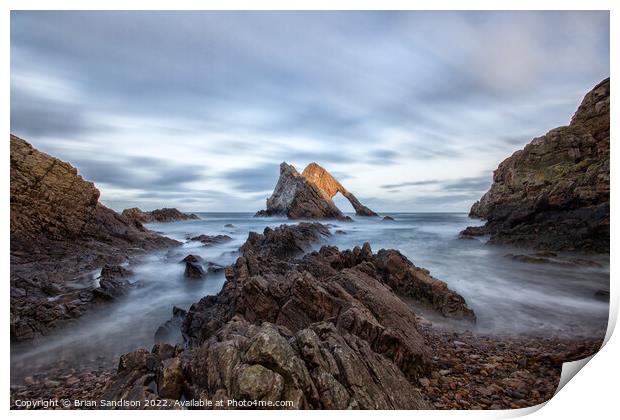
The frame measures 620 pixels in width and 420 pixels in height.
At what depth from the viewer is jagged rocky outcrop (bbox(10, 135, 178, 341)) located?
3334 millimetres

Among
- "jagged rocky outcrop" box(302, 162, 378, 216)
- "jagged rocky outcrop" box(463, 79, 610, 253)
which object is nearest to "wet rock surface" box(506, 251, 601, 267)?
"jagged rocky outcrop" box(463, 79, 610, 253)

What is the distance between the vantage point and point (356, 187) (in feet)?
17.7

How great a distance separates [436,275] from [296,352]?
14.2 ft

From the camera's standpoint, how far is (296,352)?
225cm

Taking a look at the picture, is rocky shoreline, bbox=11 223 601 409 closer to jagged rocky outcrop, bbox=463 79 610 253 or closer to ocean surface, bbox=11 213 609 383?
ocean surface, bbox=11 213 609 383

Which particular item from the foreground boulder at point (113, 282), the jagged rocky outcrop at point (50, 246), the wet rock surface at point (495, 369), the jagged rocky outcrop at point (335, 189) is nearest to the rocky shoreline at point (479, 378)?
the wet rock surface at point (495, 369)

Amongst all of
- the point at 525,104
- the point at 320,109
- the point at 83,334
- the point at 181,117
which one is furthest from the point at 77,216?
the point at 525,104

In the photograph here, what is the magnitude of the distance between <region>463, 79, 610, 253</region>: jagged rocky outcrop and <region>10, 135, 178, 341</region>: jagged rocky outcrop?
6.12 metres

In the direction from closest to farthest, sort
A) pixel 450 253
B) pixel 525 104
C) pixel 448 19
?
1. pixel 448 19
2. pixel 525 104
3. pixel 450 253

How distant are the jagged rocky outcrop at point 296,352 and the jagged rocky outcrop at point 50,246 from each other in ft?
4.75

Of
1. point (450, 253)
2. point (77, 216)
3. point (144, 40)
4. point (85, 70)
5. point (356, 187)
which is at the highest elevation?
point (144, 40)

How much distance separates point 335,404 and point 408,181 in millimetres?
3518

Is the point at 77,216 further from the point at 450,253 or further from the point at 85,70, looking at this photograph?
the point at 450,253

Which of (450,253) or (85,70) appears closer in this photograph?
(85,70)
